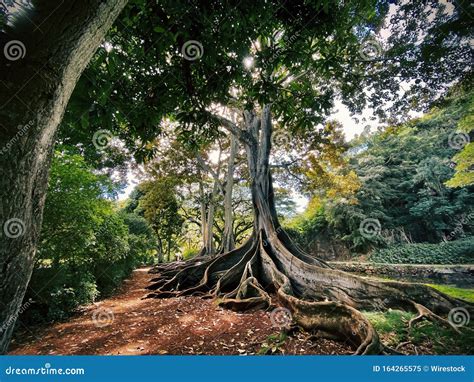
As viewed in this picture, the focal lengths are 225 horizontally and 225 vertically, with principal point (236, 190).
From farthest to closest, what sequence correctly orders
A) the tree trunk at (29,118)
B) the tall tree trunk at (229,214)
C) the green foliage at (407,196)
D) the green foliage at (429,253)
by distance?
the green foliage at (407,196) < the green foliage at (429,253) < the tall tree trunk at (229,214) < the tree trunk at (29,118)

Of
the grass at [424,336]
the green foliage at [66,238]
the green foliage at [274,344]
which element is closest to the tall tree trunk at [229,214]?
the green foliage at [66,238]

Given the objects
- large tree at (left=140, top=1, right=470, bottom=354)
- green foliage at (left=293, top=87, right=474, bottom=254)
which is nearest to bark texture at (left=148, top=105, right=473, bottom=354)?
large tree at (left=140, top=1, right=470, bottom=354)

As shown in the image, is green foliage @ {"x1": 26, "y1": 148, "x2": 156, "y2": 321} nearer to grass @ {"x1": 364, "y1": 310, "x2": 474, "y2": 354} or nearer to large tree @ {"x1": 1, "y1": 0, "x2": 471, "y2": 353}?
large tree @ {"x1": 1, "y1": 0, "x2": 471, "y2": 353}

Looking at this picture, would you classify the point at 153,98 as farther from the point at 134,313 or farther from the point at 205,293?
the point at 205,293

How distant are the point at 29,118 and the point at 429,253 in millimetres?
23164

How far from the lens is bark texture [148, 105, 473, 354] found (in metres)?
3.47

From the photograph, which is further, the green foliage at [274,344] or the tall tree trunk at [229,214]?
the tall tree trunk at [229,214]

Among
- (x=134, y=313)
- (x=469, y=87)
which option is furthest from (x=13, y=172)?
(x=469, y=87)

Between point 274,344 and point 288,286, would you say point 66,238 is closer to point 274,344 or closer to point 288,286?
point 274,344

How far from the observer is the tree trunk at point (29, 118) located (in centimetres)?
114

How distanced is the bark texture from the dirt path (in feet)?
1.26

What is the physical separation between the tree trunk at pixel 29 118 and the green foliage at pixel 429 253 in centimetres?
2205

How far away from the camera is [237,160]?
1555 centimetres

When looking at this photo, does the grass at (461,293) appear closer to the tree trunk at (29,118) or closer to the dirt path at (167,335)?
the dirt path at (167,335)
